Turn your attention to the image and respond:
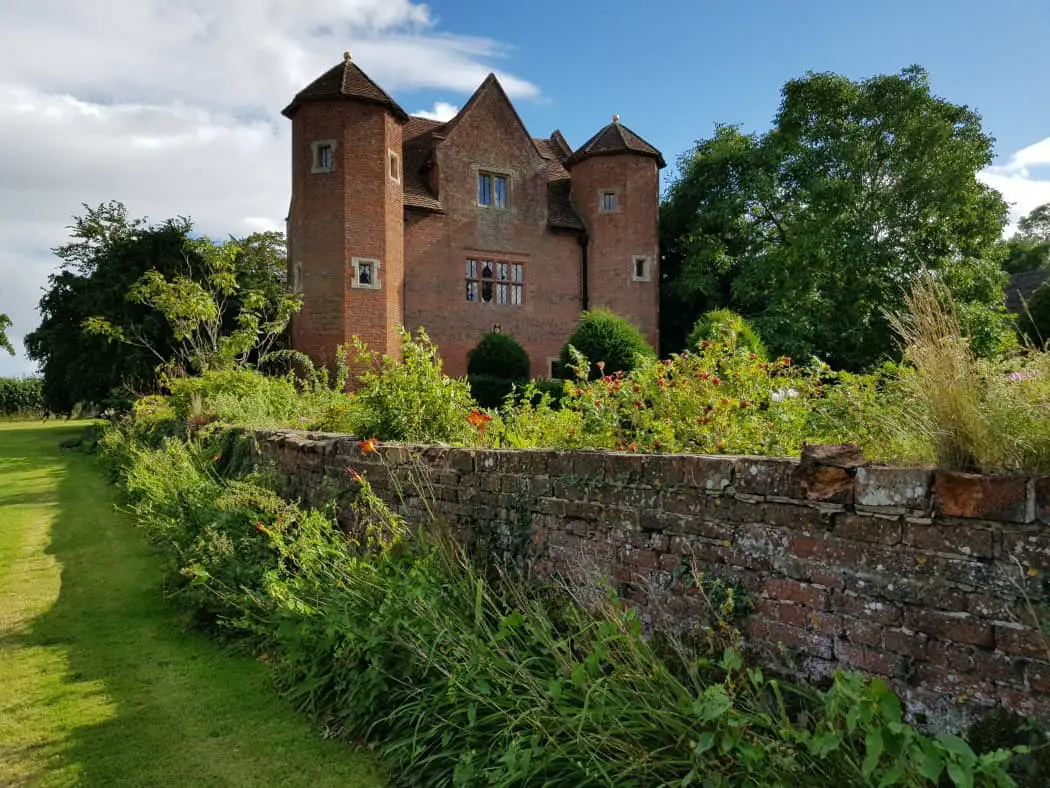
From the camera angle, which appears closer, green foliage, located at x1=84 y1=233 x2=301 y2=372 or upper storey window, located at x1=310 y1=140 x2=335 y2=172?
green foliage, located at x1=84 y1=233 x2=301 y2=372

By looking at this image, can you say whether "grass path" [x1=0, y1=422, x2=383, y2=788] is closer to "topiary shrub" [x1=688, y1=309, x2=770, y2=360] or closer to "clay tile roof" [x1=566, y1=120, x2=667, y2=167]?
"topiary shrub" [x1=688, y1=309, x2=770, y2=360]

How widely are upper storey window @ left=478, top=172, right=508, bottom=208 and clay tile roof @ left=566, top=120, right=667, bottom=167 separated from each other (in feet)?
9.84

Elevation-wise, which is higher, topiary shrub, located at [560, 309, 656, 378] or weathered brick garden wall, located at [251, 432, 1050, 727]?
topiary shrub, located at [560, 309, 656, 378]

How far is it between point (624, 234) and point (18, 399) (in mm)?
39376

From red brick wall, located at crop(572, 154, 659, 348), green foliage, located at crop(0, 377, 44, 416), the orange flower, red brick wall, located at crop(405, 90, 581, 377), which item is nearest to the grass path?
the orange flower

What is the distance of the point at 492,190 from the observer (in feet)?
78.4

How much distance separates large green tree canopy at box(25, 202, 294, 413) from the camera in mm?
20406

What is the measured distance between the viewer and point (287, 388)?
12312 mm

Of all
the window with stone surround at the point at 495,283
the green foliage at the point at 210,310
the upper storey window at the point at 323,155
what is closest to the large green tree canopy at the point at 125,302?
the green foliage at the point at 210,310

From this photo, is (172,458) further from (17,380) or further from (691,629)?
(17,380)

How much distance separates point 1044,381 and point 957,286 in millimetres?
25263

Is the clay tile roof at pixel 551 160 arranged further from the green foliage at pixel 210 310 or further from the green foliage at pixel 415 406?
the green foliage at pixel 415 406

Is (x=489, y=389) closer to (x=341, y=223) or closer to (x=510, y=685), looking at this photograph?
(x=341, y=223)

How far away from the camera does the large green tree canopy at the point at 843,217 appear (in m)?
23.7
